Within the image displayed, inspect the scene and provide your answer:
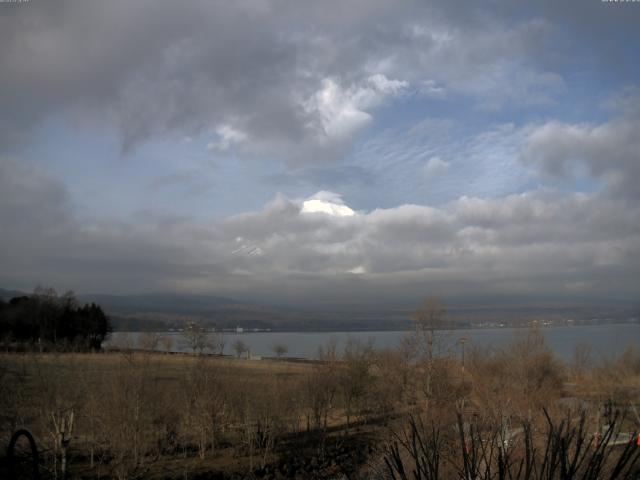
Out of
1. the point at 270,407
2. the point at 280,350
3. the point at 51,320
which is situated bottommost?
the point at 280,350

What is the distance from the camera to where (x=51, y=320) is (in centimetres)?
9600

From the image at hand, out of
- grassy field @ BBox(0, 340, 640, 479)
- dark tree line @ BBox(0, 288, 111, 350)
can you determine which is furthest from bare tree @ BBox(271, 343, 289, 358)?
grassy field @ BBox(0, 340, 640, 479)

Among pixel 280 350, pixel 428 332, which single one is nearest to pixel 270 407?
pixel 428 332

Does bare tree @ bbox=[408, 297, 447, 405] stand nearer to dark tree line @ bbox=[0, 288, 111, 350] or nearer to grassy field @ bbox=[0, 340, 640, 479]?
grassy field @ bbox=[0, 340, 640, 479]

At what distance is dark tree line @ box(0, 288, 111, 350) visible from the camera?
93062 millimetres

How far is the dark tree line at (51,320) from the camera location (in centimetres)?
9306

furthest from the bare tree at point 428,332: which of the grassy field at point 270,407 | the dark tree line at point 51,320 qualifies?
the dark tree line at point 51,320

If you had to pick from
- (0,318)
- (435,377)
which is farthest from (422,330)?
(0,318)

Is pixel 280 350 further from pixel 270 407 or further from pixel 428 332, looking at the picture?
pixel 270 407

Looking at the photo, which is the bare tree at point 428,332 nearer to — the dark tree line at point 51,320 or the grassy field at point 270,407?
the grassy field at point 270,407

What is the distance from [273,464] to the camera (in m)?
34.4

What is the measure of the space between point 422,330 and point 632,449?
1980 inches

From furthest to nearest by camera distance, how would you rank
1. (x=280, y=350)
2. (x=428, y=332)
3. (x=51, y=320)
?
(x=280, y=350), (x=51, y=320), (x=428, y=332)

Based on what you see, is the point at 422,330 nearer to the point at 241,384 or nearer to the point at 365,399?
the point at 365,399
